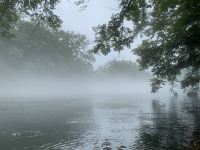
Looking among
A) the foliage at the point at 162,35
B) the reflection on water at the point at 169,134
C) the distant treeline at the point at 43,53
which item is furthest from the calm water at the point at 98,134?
the distant treeline at the point at 43,53

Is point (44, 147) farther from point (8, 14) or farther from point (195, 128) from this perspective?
point (195, 128)

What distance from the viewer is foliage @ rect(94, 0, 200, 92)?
23469mm

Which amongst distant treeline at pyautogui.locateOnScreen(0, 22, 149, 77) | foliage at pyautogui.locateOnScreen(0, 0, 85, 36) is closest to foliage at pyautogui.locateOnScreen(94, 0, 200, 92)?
foliage at pyautogui.locateOnScreen(0, 0, 85, 36)

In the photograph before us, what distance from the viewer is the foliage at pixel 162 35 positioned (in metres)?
23.5

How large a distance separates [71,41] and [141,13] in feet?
460

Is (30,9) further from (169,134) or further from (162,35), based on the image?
(162,35)

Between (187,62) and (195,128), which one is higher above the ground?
(187,62)

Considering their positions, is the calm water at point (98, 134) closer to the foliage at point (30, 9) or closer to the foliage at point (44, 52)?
the foliage at point (30, 9)

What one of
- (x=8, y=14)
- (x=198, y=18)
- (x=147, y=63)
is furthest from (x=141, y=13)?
(x=147, y=63)

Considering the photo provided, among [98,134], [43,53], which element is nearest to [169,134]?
[98,134]

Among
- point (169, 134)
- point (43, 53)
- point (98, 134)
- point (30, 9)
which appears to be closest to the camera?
point (30, 9)

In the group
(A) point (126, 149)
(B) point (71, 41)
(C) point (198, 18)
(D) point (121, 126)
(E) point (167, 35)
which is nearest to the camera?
(A) point (126, 149)

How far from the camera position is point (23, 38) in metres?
138

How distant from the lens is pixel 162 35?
4344 centimetres
